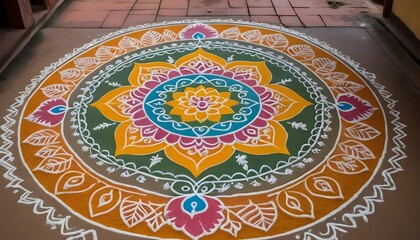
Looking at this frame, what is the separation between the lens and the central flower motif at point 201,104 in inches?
89.4

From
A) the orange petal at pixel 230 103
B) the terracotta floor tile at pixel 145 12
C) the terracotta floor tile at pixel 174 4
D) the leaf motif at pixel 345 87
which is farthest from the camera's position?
the terracotta floor tile at pixel 174 4

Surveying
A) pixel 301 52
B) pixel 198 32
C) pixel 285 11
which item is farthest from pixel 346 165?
pixel 285 11

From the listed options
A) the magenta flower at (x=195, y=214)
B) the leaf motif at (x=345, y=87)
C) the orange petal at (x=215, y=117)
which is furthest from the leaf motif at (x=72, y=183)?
the leaf motif at (x=345, y=87)

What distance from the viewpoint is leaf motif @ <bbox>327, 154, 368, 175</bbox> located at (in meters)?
1.91

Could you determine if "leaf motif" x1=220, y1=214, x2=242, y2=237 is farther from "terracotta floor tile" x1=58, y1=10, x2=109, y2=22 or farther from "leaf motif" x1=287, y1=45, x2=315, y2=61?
"terracotta floor tile" x1=58, y1=10, x2=109, y2=22

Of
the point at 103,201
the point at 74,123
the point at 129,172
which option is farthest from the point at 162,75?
the point at 103,201

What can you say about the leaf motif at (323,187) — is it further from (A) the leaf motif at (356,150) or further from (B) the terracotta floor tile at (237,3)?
(B) the terracotta floor tile at (237,3)

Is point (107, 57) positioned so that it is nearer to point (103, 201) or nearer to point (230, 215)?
point (103, 201)

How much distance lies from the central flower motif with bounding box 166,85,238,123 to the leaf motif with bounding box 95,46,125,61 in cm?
65

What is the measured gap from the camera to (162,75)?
104 inches

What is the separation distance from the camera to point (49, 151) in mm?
2035

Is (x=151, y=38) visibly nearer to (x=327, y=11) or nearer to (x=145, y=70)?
(x=145, y=70)

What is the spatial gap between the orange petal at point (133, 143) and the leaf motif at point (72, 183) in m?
0.21

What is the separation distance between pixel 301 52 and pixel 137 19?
131cm
